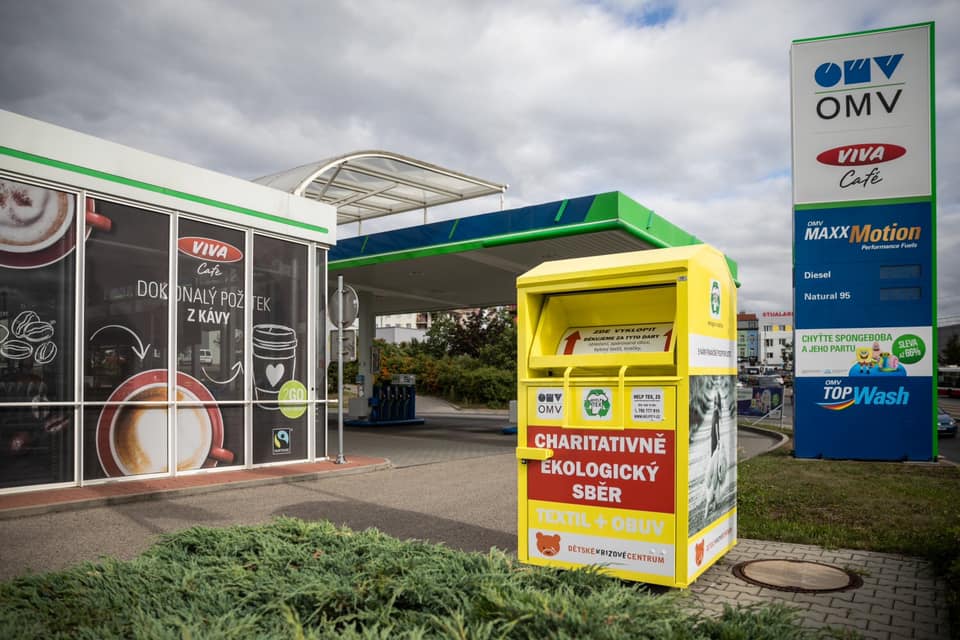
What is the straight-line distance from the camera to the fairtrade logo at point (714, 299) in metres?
4.89

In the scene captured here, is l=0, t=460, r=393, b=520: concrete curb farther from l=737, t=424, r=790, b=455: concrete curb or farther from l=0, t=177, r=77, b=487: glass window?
l=737, t=424, r=790, b=455: concrete curb

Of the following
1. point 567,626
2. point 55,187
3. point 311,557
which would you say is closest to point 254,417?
point 55,187

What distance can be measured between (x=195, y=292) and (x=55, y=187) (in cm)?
215

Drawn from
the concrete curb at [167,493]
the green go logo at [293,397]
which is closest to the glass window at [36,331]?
the concrete curb at [167,493]

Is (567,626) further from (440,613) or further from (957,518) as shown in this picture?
(957,518)

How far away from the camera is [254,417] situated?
34.8ft

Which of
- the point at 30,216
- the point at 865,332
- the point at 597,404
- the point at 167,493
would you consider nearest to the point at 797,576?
the point at 597,404

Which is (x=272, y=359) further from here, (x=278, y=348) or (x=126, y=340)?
(x=126, y=340)

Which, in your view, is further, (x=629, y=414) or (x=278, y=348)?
(x=278, y=348)

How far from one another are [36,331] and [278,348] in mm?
3460

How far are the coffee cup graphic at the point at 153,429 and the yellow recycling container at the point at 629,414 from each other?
20.1 ft

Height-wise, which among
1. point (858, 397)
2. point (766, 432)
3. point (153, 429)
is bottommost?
point (766, 432)

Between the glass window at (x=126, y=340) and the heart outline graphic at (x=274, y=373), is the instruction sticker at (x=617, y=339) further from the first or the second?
the heart outline graphic at (x=274, y=373)

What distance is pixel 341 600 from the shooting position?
3.42 m
